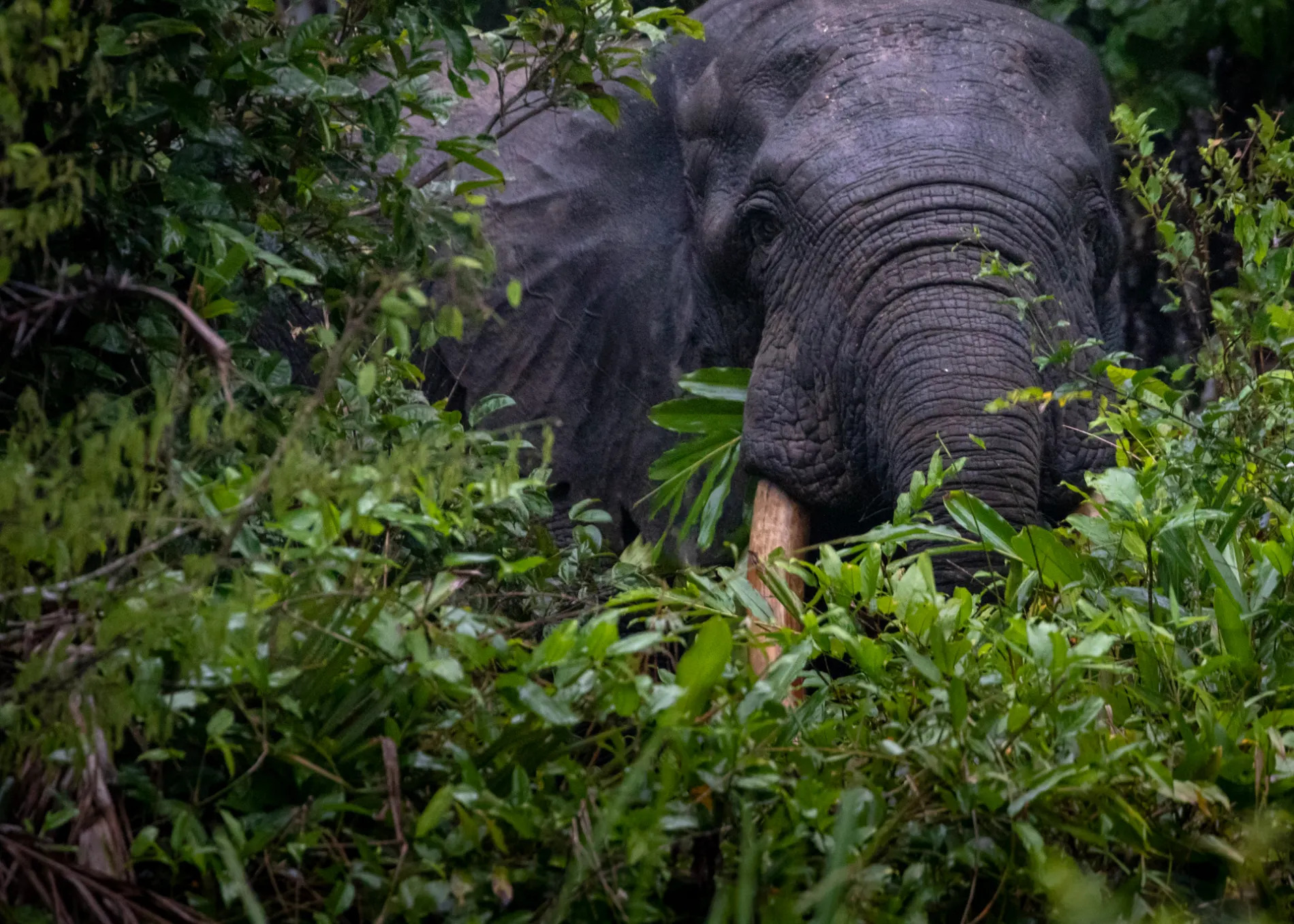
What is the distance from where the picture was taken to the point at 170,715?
1127mm

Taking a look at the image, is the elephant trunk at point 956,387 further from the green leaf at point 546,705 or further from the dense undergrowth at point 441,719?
the green leaf at point 546,705

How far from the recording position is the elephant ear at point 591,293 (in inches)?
150

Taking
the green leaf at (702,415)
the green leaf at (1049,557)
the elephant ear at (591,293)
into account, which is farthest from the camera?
the elephant ear at (591,293)

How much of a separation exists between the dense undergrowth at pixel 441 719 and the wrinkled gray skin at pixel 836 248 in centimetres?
120

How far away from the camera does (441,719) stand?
4.37 ft

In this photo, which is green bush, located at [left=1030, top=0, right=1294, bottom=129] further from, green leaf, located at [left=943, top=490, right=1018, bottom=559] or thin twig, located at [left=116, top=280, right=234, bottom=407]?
thin twig, located at [left=116, top=280, right=234, bottom=407]

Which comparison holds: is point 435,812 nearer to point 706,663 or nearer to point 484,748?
point 484,748

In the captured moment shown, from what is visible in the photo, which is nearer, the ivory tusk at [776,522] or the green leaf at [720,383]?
the ivory tusk at [776,522]

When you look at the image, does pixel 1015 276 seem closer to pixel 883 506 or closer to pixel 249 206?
pixel 883 506

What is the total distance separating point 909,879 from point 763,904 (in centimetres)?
15

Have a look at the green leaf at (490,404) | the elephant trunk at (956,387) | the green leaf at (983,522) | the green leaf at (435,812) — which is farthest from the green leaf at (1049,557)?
the green leaf at (435,812)

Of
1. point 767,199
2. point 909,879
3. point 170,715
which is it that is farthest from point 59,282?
point 767,199

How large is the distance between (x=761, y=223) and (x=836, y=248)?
281 millimetres

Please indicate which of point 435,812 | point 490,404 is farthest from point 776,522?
point 435,812
